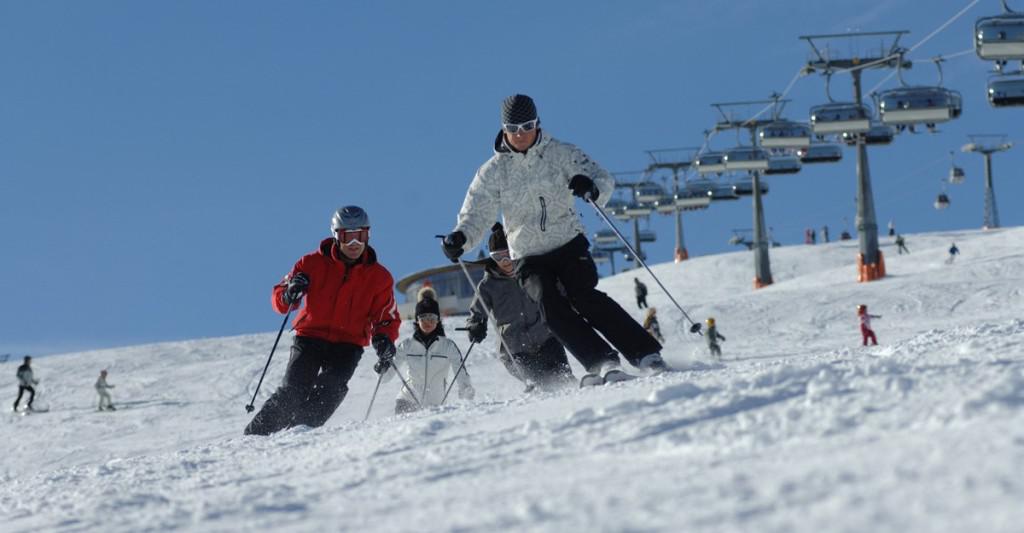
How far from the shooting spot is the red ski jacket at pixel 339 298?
22.5 feet

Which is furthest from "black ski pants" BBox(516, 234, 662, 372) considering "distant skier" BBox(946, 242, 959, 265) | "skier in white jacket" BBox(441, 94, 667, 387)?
"distant skier" BBox(946, 242, 959, 265)

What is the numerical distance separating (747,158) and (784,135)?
9.20ft

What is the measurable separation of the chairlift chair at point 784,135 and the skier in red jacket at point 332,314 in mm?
29062

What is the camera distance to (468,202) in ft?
21.2

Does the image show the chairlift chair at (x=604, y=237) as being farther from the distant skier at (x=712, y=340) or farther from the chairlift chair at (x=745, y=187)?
the distant skier at (x=712, y=340)

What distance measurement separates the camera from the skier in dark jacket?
7738mm

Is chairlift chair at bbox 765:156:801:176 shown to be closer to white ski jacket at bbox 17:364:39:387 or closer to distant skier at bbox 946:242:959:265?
distant skier at bbox 946:242:959:265

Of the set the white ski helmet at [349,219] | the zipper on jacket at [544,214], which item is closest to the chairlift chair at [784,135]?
the white ski helmet at [349,219]

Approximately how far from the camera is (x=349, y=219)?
6984 mm

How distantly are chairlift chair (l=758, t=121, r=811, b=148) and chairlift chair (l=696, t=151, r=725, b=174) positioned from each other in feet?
13.1

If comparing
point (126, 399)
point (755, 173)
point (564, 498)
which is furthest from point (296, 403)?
point (755, 173)

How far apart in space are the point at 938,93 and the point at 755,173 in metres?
14.0

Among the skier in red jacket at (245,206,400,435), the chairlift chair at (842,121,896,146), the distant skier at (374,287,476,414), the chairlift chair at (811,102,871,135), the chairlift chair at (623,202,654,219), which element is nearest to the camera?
the skier in red jacket at (245,206,400,435)

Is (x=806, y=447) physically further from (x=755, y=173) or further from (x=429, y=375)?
(x=755, y=173)
